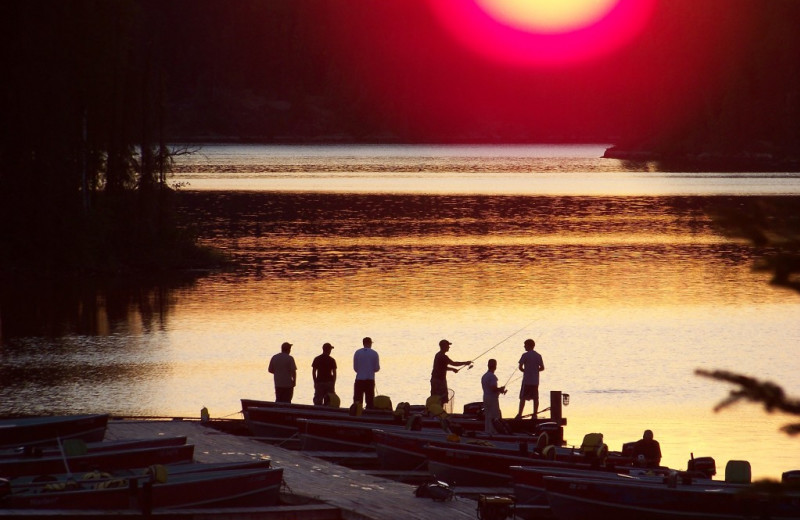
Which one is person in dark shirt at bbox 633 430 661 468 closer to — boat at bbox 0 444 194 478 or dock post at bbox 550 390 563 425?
dock post at bbox 550 390 563 425

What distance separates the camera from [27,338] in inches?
1961

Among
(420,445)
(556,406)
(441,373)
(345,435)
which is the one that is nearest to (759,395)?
(420,445)

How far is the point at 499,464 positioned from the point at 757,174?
181833 mm

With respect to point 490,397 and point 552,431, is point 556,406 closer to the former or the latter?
point 552,431

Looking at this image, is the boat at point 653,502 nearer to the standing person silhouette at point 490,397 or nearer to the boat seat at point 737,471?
the boat seat at point 737,471

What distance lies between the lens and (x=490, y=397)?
2897 cm

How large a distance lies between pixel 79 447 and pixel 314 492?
4.19 metres

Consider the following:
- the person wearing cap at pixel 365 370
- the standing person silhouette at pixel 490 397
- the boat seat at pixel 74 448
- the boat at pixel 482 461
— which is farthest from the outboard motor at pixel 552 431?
the boat seat at pixel 74 448

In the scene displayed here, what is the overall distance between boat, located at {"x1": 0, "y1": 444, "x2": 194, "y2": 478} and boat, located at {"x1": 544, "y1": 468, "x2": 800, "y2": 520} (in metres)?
6.71

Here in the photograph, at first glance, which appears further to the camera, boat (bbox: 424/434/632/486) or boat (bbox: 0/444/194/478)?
boat (bbox: 424/434/632/486)

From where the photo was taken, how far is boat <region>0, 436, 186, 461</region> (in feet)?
76.0

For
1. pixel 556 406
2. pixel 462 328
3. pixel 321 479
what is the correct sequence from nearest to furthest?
pixel 321 479
pixel 556 406
pixel 462 328

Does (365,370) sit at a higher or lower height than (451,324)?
lower

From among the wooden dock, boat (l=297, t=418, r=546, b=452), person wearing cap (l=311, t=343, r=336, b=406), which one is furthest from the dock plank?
person wearing cap (l=311, t=343, r=336, b=406)
